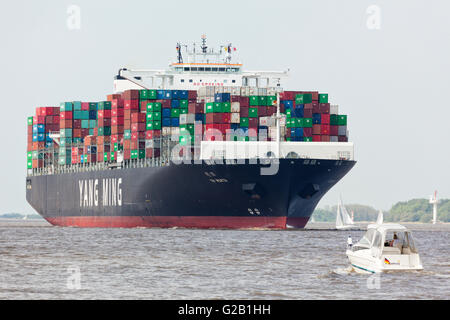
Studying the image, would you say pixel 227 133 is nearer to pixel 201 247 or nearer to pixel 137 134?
pixel 137 134

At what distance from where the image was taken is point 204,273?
37.6m

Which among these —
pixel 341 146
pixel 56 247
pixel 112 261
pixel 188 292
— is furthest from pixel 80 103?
pixel 188 292

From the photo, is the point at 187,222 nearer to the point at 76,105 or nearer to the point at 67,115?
the point at 76,105

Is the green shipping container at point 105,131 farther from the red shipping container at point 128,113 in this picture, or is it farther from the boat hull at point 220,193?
the red shipping container at point 128,113

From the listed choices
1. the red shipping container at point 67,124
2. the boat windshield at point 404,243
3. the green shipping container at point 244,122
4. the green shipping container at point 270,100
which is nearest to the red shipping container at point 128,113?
the red shipping container at point 67,124

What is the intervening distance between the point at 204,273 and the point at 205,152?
38045 millimetres

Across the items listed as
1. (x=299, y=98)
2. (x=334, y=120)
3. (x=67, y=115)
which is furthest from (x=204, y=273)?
(x=67, y=115)

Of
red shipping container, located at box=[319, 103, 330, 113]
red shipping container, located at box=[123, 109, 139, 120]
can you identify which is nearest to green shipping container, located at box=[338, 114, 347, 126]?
red shipping container, located at box=[319, 103, 330, 113]

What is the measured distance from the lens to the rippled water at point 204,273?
102ft

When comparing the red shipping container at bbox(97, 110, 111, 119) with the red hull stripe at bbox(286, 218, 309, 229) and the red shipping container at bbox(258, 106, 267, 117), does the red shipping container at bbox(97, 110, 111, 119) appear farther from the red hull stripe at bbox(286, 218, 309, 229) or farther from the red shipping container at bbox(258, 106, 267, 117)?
the red hull stripe at bbox(286, 218, 309, 229)

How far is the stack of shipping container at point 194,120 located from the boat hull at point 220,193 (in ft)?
9.83

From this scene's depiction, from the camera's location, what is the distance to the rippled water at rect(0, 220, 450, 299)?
102 ft

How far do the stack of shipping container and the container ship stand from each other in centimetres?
9
